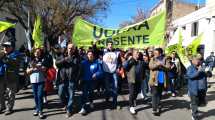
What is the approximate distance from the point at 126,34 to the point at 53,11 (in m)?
27.2

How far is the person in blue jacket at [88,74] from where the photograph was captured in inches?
436

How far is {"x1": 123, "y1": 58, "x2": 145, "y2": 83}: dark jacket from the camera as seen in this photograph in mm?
11166

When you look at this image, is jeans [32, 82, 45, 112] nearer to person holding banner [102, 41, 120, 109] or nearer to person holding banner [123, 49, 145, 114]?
person holding banner [102, 41, 120, 109]

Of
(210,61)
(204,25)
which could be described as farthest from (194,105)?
(204,25)

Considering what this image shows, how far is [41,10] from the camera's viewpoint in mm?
37562

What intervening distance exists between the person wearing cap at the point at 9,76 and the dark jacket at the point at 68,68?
1.16 meters

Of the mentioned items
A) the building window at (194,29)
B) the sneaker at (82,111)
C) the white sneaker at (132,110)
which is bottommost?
the white sneaker at (132,110)

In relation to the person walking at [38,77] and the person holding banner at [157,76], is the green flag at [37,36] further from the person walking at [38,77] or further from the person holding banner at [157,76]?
the person holding banner at [157,76]

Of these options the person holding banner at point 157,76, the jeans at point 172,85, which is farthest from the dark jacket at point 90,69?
the jeans at point 172,85

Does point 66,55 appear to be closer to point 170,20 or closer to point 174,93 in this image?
point 174,93

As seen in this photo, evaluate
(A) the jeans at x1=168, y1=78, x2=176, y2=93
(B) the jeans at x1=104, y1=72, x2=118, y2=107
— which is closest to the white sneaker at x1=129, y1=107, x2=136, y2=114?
(B) the jeans at x1=104, y1=72, x2=118, y2=107

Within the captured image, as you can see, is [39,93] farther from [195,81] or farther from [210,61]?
[210,61]

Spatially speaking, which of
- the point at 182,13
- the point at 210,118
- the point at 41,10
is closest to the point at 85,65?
the point at 210,118

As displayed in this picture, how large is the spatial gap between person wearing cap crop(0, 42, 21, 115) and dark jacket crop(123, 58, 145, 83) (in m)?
2.76
